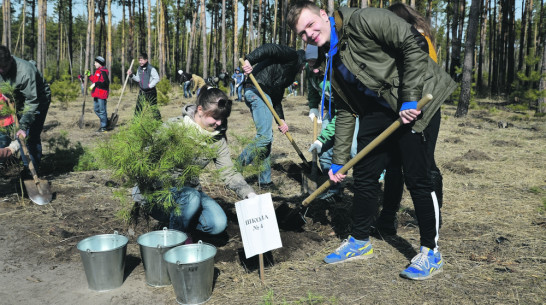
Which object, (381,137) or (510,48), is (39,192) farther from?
(510,48)

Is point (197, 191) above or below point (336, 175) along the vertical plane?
below

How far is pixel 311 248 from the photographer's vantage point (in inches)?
127

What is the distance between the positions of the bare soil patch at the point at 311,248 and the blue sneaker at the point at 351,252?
0.19ft

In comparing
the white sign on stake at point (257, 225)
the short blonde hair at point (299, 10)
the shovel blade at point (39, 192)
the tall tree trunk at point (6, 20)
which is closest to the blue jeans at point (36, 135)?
the shovel blade at point (39, 192)

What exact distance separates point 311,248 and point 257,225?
0.87 m

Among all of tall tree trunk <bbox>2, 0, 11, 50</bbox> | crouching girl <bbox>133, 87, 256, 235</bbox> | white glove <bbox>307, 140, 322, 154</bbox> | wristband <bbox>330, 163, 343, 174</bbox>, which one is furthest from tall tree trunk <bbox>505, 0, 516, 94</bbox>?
tall tree trunk <bbox>2, 0, 11, 50</bbox>

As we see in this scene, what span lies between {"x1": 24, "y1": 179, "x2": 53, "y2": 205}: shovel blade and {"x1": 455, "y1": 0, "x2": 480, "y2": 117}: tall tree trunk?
36.1 ft

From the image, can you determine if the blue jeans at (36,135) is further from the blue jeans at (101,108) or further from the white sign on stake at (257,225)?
the blue jeans at (101,108)

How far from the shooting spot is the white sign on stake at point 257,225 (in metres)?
2.53

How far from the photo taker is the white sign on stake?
253cm

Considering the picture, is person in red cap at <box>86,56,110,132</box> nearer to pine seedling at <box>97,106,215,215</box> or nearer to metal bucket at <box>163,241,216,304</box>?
pine seedling at <box>97,106,215,215</box>

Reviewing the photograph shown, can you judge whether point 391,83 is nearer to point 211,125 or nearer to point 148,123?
point 211,125

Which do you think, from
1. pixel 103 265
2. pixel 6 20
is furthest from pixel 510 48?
pixel 6 20

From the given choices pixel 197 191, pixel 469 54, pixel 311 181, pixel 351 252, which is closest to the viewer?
pixel 351 252
